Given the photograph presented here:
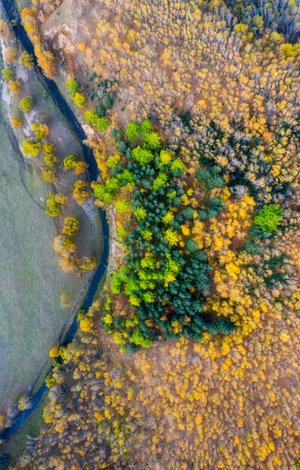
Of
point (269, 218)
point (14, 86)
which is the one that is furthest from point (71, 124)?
point (269, 218)

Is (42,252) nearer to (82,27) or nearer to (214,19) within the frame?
(82,27)

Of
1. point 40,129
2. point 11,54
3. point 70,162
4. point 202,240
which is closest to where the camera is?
point 202,240

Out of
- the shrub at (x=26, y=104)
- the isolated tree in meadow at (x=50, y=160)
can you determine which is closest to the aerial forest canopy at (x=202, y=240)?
the isolated tree in meadow at (x=50, y=160)

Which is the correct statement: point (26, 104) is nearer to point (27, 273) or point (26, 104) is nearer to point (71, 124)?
point (71, 124)

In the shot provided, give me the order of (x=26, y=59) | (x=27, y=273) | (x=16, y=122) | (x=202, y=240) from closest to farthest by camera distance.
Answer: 1. (x=202, y=240)
2. (x=16, y=122)
3. (x=26, y=59)
4. (x=27, y=273)

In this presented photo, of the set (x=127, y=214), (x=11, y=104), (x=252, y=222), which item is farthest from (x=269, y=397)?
(x=11, y=104)

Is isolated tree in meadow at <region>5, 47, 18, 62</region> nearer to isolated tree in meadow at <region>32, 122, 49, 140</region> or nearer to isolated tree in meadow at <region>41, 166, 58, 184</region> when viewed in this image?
isolated tree in meadow at <region>32, 122, 49, 140</region>
